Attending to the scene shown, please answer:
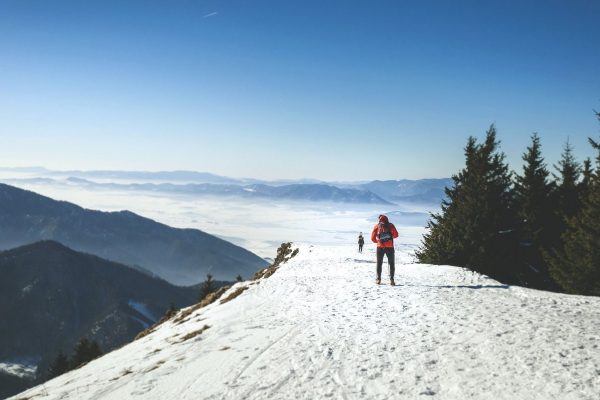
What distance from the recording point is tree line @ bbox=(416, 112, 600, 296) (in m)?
20.9

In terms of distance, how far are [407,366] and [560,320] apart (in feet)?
17.3

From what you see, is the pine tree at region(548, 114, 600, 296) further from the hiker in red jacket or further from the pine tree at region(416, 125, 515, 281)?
the hiker in red jacket

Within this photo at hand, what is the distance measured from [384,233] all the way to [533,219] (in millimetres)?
19813

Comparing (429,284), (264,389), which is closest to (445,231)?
(429,284)

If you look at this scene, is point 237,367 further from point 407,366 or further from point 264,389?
point 407,366

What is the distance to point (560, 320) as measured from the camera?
10.2 metres

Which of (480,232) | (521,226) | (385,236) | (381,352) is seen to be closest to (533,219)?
(521,226)

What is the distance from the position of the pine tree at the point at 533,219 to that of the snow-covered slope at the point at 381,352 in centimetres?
1578

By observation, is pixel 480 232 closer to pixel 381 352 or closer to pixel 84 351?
pixel 381 352

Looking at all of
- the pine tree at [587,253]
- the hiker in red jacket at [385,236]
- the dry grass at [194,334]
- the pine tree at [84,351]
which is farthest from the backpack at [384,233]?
the pine tree at [84,351]

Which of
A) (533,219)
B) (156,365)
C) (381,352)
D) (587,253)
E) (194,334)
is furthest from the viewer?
(533,219)

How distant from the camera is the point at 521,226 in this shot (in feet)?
87.9

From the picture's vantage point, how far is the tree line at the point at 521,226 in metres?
20.9

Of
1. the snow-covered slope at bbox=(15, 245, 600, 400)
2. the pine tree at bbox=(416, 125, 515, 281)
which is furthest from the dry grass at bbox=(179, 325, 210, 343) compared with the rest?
the pine tree at bbox=(416, 125, 515, 281)
